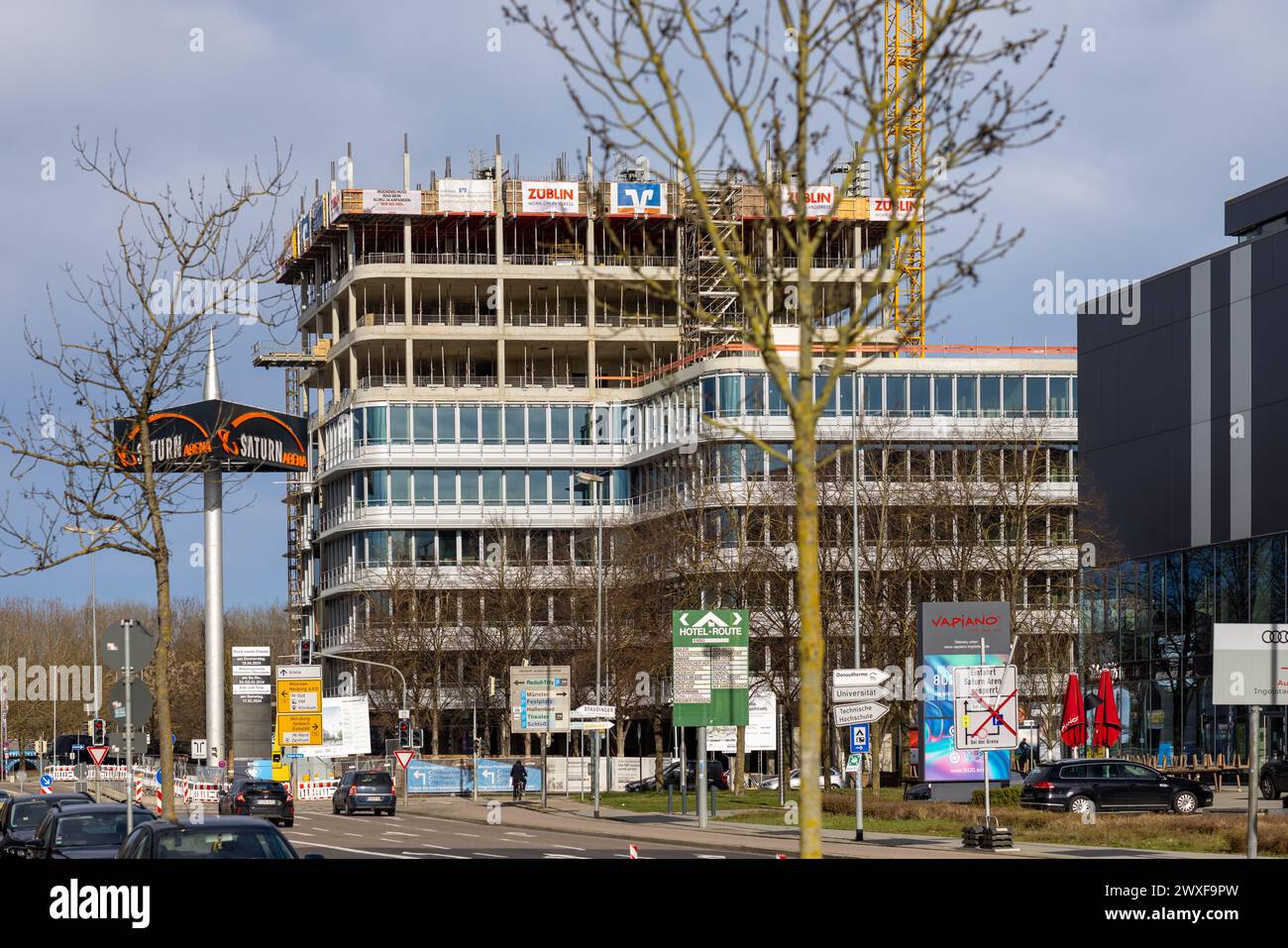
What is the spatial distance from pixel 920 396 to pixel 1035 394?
585cm

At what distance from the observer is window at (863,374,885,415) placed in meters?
91.0

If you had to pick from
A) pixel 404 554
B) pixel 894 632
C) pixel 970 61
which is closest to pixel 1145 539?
pixel 894 632

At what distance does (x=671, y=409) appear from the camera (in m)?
93.9

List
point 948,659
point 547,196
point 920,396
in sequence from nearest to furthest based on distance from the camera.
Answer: point 948,659
point 920,396
point 547,196

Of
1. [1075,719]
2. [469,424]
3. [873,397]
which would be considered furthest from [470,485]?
[1075,719]

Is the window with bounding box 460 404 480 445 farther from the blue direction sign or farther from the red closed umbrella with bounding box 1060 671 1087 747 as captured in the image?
the blue direction sign

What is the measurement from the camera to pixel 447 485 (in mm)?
100625

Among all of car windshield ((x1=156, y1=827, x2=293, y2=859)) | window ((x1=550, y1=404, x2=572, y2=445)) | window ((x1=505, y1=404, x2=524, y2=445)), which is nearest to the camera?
car windshield ((x1=156, y1=827, x2=293, y2=859))

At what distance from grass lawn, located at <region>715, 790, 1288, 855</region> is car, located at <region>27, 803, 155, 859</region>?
17257mm

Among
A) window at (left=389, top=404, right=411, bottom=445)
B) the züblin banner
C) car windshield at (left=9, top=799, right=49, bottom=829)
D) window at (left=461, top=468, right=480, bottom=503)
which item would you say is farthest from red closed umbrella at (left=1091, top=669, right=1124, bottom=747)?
window at (left=389, top=404, right=411, bottom=445)

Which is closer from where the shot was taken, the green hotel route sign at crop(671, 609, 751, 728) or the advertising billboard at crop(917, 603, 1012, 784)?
the advertising billboard at crop(917, 603, 1012, 784)

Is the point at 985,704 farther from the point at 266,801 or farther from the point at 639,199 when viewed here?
the point at 639,199
